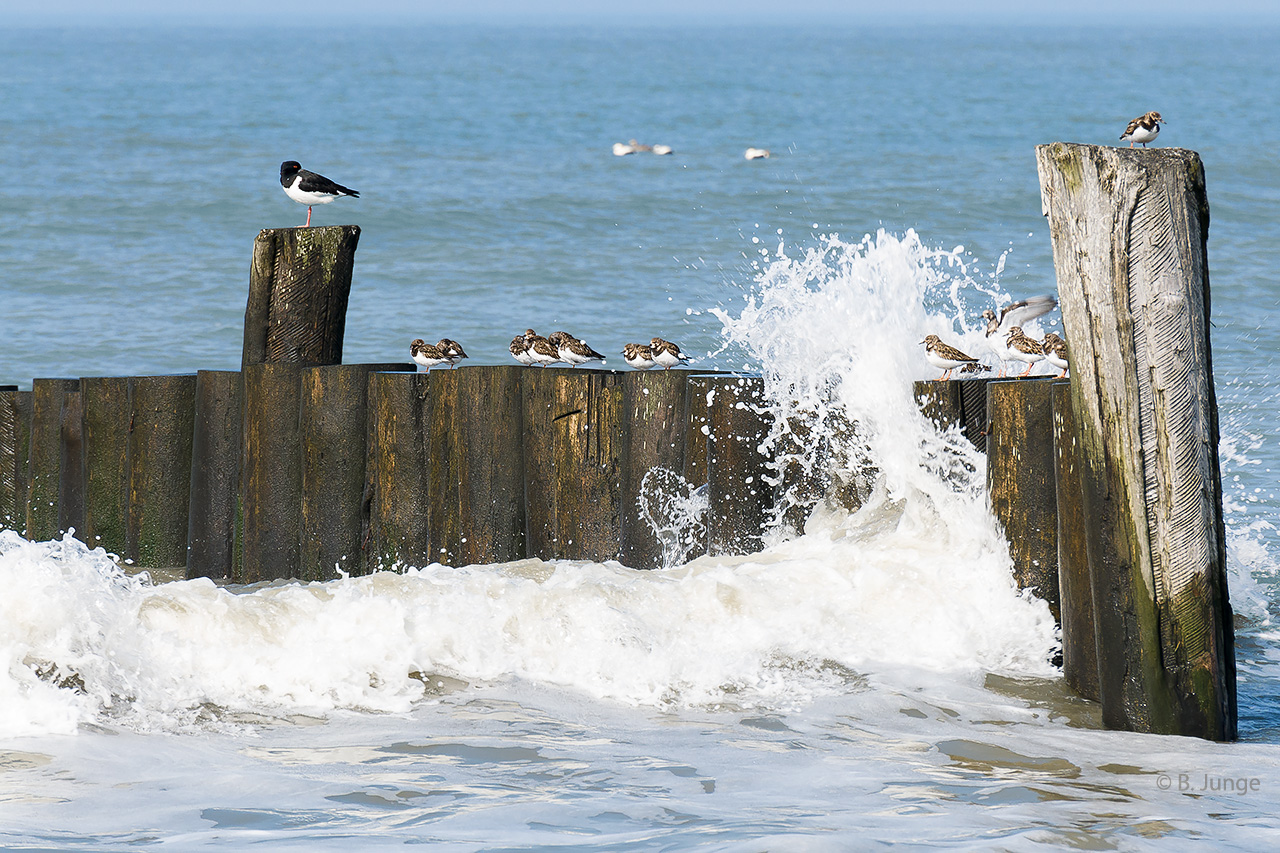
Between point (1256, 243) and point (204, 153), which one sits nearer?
point (1256, 243)

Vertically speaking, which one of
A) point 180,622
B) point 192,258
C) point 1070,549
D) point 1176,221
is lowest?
point 180,622

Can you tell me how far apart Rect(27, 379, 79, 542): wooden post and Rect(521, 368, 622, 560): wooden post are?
112 inches

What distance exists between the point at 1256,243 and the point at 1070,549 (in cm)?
1845

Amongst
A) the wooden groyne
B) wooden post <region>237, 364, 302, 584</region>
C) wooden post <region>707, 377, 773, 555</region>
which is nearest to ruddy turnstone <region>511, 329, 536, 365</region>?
the wooden groyne

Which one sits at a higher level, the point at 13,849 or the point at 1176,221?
the point at 1176,221

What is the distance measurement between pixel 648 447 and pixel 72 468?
3.41 meters

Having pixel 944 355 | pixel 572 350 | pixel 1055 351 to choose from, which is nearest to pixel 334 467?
pixel 572 350

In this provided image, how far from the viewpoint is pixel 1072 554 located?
5.32 meters

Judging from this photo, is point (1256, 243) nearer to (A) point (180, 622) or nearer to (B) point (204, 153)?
(A) point (180, 622)

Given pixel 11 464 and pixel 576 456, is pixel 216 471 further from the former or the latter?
pixel 576 456

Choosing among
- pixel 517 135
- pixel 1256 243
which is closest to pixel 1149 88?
pixel 517 135

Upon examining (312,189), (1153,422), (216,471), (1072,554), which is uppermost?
(312,189)

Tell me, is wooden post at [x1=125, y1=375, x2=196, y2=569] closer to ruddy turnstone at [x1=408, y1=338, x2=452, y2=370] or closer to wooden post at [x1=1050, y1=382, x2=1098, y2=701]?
ruddy turnstone at [x1=408, y1=338, x2=452, y2=370]

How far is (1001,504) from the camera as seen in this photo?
575 centimetres
